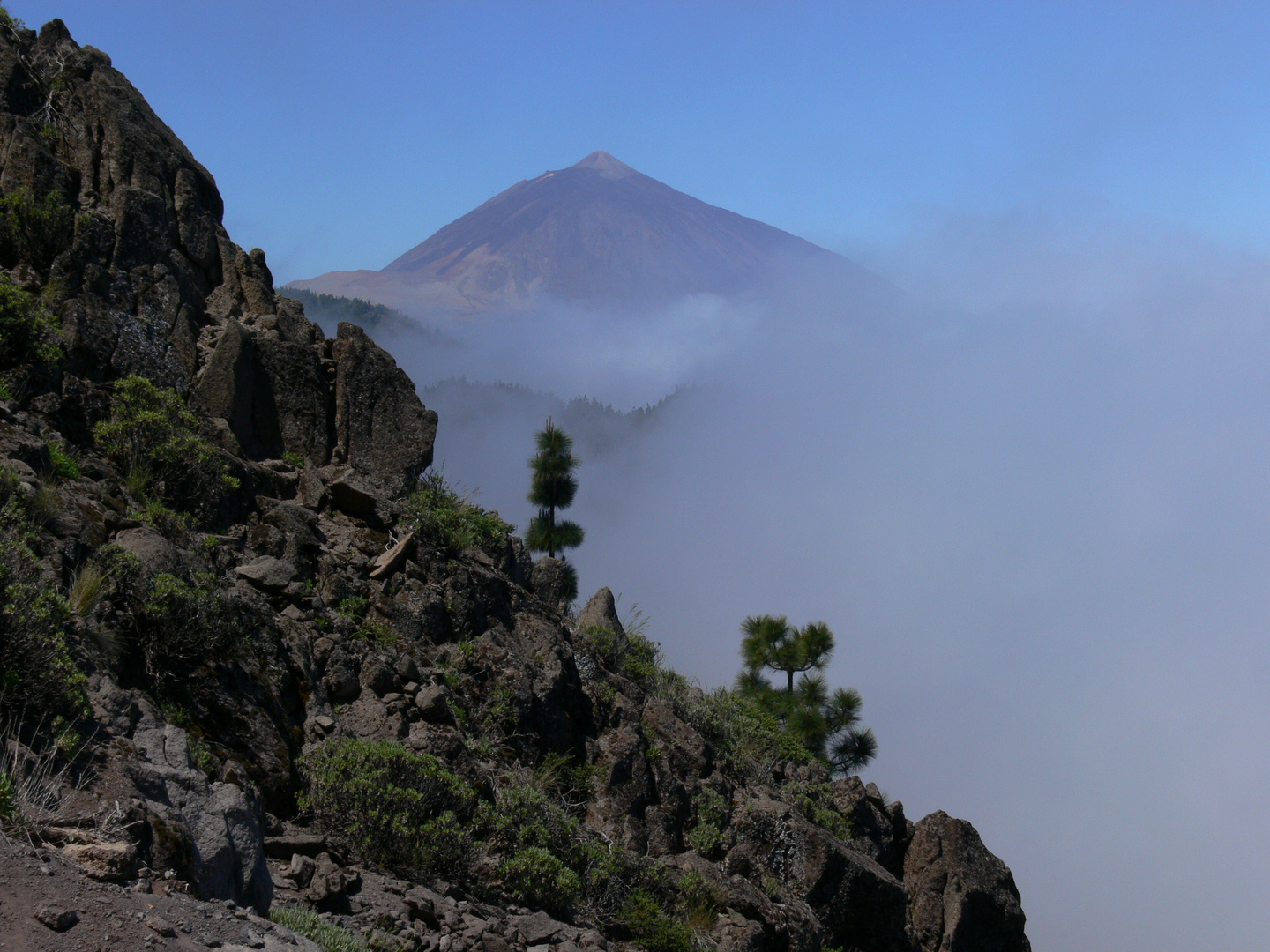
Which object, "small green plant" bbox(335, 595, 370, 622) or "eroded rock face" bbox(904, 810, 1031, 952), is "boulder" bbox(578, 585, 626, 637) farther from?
"eroded rock face" bbox(904, 810, 1031, 952)

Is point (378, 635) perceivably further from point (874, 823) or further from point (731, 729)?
point (874, 823)

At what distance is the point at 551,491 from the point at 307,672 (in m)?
22.8

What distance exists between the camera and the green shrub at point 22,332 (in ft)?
34.0

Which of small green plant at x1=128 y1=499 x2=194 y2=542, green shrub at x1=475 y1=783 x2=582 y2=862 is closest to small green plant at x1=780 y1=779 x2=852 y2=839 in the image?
green shrub at x1=475 y1=783 x2=582 y2=862

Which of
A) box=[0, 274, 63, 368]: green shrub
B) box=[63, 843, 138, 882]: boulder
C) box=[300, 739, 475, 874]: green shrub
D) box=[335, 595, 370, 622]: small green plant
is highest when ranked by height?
box=[0, 274, 63, 368]: green shrub

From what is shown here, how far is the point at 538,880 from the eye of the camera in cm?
903

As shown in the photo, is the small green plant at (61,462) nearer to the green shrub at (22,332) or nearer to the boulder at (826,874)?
the green shrub at (22,332)

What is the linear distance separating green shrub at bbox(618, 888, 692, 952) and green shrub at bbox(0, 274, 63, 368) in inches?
331

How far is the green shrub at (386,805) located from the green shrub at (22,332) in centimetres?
551

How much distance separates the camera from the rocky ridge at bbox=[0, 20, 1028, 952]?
22.0 feet

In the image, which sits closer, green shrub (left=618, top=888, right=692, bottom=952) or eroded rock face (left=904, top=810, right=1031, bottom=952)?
green shrub (left=618, top=888, right=692, bottom=952)

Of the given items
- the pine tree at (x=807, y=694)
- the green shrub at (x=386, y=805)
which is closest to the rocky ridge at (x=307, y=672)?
the green shrub at (x=386, y=805)

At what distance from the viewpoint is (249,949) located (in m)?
5.11

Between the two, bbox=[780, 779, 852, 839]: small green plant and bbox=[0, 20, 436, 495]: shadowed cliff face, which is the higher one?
bbox=[0, 20, 436, 495]: shadowed cliff face
